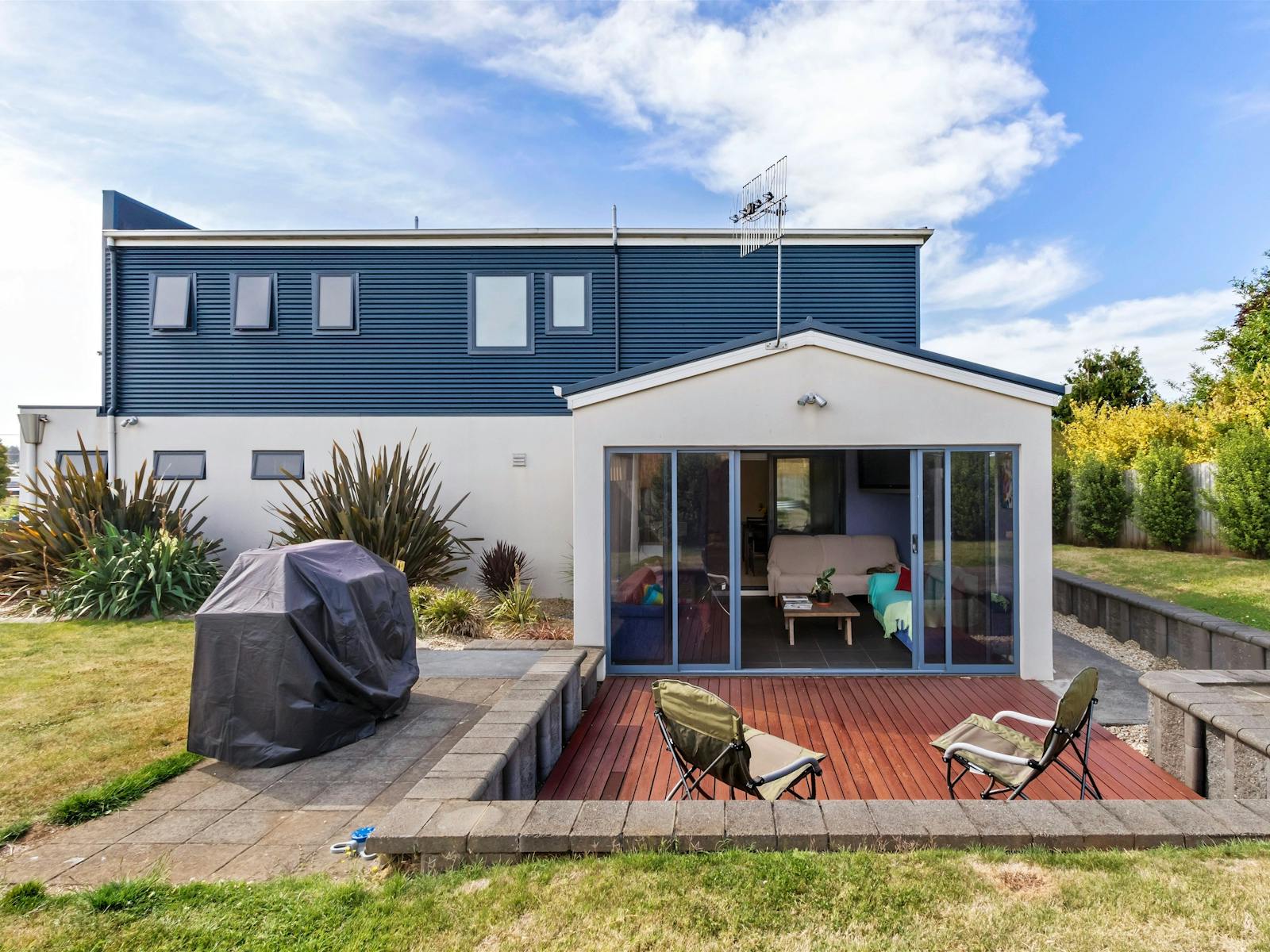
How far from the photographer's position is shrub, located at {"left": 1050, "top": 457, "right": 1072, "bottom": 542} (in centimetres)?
1507

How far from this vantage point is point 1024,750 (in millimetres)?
4027

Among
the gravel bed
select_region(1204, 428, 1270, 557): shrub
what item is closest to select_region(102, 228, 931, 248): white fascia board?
select_region(1204, 428, 1270, 557): shrub

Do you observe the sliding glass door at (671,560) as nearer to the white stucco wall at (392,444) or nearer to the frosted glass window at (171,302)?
the white stucco wall at (392,444)

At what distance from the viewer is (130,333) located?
10.9 meters

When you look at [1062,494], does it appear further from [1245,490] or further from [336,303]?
[336,303]

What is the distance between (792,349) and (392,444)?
6898mm

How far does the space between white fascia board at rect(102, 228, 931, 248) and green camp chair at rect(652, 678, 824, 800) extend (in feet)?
27.8

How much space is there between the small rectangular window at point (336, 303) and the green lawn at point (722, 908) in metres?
9.34

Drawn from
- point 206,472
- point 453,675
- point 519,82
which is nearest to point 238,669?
point 453,675

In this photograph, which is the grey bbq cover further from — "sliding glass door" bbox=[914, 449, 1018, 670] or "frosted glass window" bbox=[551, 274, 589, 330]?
"frosted glass window" bbox=[551, 274, 589, 330]

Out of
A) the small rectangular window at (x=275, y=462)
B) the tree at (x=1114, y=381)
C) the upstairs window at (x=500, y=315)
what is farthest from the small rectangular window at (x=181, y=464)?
the tree at (x=1114, y=381)

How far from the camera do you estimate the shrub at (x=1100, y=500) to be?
13727 millimetres

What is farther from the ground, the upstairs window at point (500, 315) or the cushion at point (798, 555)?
the upstairs window at point (500, 315)

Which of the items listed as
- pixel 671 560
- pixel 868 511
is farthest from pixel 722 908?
pixel 868 511
